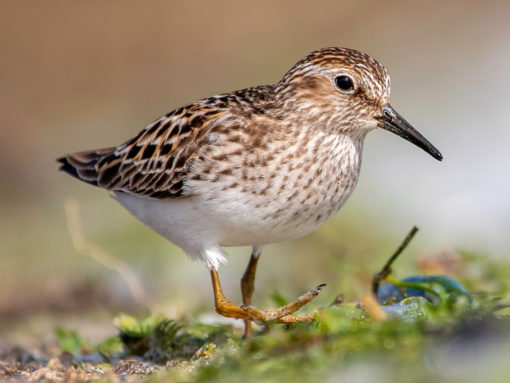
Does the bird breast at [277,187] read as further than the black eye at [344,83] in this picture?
No

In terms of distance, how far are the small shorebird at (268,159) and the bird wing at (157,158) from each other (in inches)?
0.5

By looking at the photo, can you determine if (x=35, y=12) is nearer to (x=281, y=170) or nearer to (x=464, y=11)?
(x=464, y=11)

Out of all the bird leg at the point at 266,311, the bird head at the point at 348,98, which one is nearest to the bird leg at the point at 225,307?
the bird leg at the point at 266,311

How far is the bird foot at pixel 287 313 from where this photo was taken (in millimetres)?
5090

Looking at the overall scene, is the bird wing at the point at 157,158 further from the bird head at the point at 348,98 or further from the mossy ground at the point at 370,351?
the mossy ground at the point at 370,351

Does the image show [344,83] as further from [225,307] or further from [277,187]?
[225,307]

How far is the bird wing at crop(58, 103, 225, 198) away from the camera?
240 inches

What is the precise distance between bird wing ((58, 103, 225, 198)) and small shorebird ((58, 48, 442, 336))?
0.01 meters

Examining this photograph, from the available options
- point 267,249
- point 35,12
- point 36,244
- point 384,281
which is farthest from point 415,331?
point 35,12

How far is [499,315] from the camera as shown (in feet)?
14.8

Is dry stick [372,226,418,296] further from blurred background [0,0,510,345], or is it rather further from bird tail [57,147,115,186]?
bird tail [57,147,115,186]

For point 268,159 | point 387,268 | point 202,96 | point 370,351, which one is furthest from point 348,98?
point 202,96

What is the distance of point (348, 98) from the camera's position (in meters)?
5.93

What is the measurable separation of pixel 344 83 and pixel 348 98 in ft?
0.40
